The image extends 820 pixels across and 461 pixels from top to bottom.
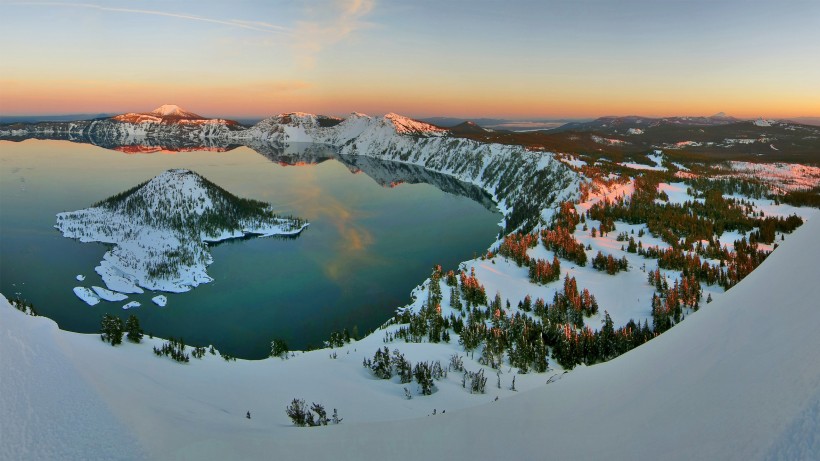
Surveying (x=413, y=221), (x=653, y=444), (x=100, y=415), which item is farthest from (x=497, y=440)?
(x=413, y=221)

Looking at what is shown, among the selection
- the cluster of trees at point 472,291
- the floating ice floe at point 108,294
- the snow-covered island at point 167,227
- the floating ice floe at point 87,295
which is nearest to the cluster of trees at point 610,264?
the cluster of trees at point 472,291

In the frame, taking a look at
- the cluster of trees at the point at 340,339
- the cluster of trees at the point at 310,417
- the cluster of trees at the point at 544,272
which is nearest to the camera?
the cluster of trees at the point at 310,417

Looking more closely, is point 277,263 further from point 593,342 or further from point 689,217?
point 689,217

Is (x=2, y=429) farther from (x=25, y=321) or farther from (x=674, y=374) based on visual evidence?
(x=674, y=374)

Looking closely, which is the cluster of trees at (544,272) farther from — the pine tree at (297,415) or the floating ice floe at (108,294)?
the floating ice floe at (108,294)

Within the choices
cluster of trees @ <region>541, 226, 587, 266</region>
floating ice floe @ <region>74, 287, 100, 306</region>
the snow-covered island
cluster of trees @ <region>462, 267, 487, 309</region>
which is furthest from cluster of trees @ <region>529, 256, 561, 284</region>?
floating ice floe @ <region>74, 287, 100, 306</region>

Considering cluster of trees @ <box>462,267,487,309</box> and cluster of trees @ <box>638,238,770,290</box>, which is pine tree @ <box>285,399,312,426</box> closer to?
cluster of trees @ <box>462,267,487,309</box>
